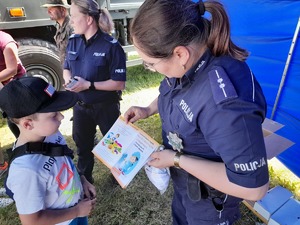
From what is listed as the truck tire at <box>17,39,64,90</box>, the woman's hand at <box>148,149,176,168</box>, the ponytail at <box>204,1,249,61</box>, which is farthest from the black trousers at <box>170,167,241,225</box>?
the truck tire at <box>17,39,64,90</box>

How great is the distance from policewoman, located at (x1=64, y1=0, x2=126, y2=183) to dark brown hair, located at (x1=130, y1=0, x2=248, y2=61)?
120 centimetres

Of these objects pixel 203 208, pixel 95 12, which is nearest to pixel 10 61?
pixel 95 12

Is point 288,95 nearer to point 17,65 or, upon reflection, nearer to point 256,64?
point 256,64

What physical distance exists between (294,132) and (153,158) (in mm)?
2067

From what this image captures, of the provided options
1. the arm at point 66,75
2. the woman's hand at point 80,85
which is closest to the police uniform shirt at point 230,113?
the woman's hand at point 80,85

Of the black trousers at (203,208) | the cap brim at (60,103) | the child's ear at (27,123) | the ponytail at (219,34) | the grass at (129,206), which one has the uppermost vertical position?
the ponytail at (219,34)

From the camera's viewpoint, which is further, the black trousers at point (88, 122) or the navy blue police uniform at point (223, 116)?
the black trousers at point (88, 122)

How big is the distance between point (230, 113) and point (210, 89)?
12 centimetres

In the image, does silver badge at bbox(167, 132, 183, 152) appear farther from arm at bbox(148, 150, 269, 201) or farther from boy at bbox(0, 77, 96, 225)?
boy at bbox(0, 77, 96, 225)

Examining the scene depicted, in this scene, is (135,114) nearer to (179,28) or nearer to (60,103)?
(60,103)

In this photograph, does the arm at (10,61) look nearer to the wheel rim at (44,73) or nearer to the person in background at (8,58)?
the person in background at (8,58)

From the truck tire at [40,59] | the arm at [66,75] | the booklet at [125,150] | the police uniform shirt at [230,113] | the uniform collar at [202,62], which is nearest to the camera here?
the police uniform shirt at [230,113]

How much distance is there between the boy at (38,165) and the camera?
1.06m

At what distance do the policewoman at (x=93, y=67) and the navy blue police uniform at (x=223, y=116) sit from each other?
111 centimetres
